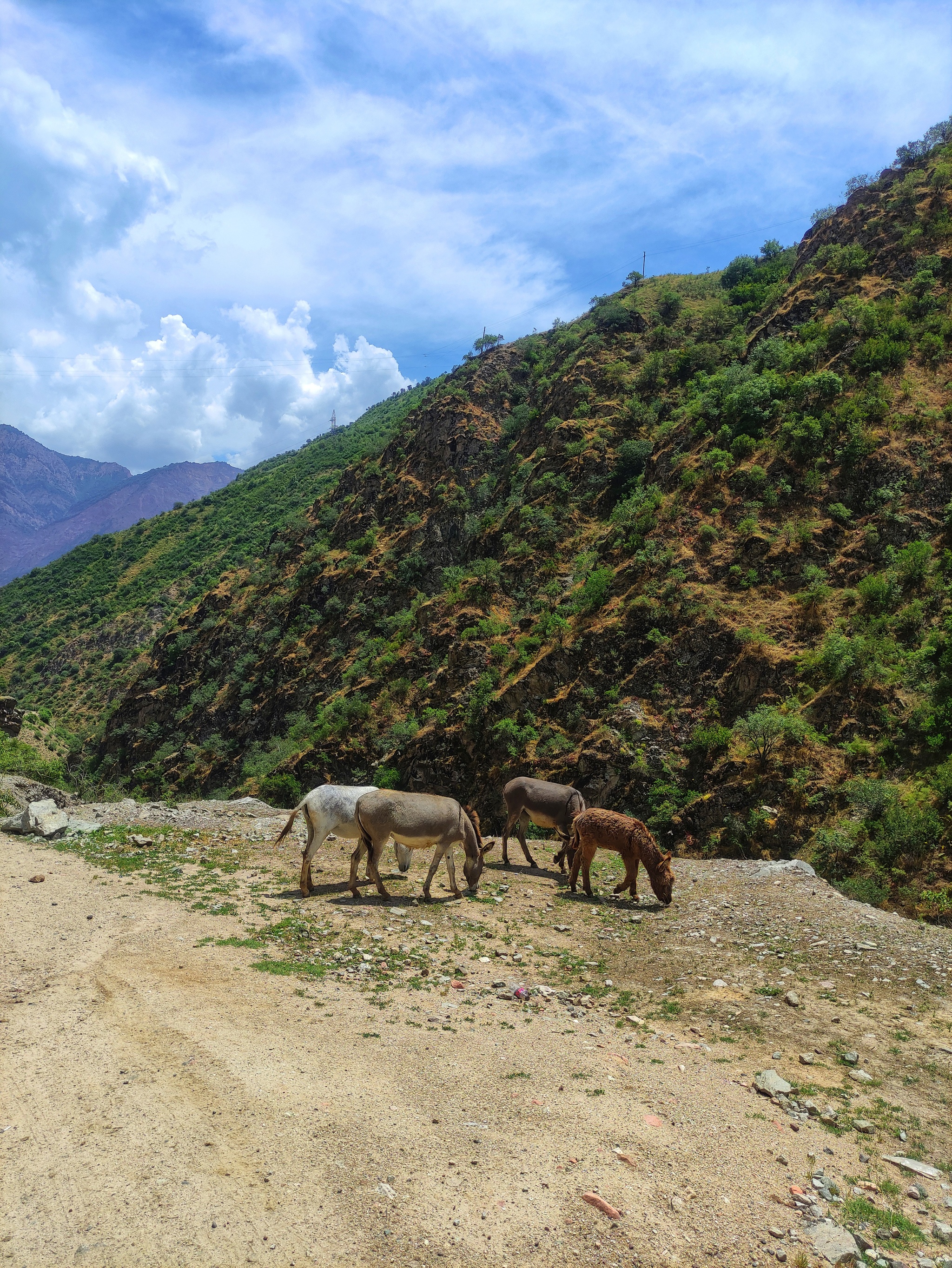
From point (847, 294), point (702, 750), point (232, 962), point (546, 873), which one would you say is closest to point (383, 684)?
point (702, 750)

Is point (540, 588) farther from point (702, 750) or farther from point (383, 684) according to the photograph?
point (702, 750)

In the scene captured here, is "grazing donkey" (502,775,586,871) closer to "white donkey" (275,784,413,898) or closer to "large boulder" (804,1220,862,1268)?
"white donkey" (275,784,413,898)

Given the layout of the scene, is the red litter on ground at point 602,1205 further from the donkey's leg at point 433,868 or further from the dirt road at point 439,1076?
the donkey's leg at point 433,868

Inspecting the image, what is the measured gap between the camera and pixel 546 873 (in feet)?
47.5

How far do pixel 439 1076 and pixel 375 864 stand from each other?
5.23m

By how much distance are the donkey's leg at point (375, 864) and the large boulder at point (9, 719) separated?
131 ft

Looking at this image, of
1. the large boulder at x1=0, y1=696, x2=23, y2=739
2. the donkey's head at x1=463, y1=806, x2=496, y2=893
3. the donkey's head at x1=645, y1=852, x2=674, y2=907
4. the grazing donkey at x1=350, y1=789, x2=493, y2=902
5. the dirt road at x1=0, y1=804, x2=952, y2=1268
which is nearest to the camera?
the dirt road at x1=0, y1=804, x2=952, y2=1268

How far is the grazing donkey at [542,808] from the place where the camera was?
1448cm

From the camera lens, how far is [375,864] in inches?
444

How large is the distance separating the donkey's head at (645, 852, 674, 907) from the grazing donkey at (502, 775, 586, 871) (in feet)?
7.33

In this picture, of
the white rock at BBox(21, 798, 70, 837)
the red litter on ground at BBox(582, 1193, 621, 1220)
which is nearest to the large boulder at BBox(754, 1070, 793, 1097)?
the red litter on ground at BBox(582, 1193, 621, 1220)

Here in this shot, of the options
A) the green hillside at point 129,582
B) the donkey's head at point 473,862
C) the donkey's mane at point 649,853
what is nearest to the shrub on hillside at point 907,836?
the donkey's mane at point 649,853

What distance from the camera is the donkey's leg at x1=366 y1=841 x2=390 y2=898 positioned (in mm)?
11250

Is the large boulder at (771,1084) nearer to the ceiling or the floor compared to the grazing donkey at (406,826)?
nearer to the floor
